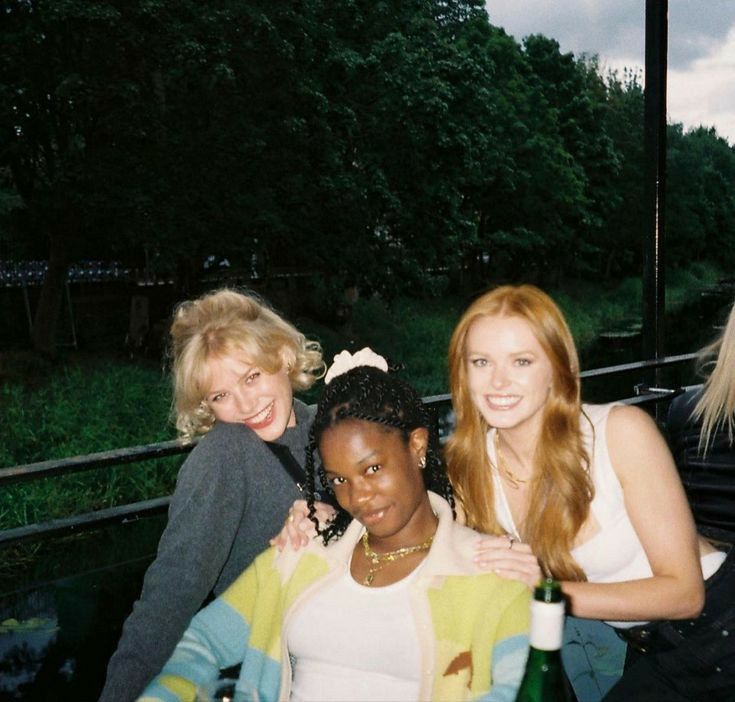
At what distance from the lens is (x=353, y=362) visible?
1820 mm

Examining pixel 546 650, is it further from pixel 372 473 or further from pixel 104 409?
pixel 104 409

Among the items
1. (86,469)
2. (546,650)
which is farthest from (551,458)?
(86,469)

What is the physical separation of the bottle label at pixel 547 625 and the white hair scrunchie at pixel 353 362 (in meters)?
0.82

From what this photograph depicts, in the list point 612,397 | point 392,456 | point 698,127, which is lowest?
point 612,397

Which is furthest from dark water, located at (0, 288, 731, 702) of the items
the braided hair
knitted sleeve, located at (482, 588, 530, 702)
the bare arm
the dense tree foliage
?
the dense tree foliage

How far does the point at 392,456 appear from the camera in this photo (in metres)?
1.61

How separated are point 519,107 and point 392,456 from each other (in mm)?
25708

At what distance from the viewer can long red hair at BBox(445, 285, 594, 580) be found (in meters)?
1.87

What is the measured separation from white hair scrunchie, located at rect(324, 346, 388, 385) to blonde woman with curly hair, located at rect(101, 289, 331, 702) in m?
0.29

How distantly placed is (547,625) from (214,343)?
1.26 m

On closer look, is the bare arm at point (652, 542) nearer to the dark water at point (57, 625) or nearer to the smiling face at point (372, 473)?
the smiling face at point (372, 473)

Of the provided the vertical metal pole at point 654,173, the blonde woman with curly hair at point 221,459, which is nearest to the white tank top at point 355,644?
the blonde woman with curly hair at point 221,459

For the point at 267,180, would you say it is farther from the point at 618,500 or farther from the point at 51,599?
the point at 618,500

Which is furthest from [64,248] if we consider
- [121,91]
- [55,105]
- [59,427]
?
[59,427]
